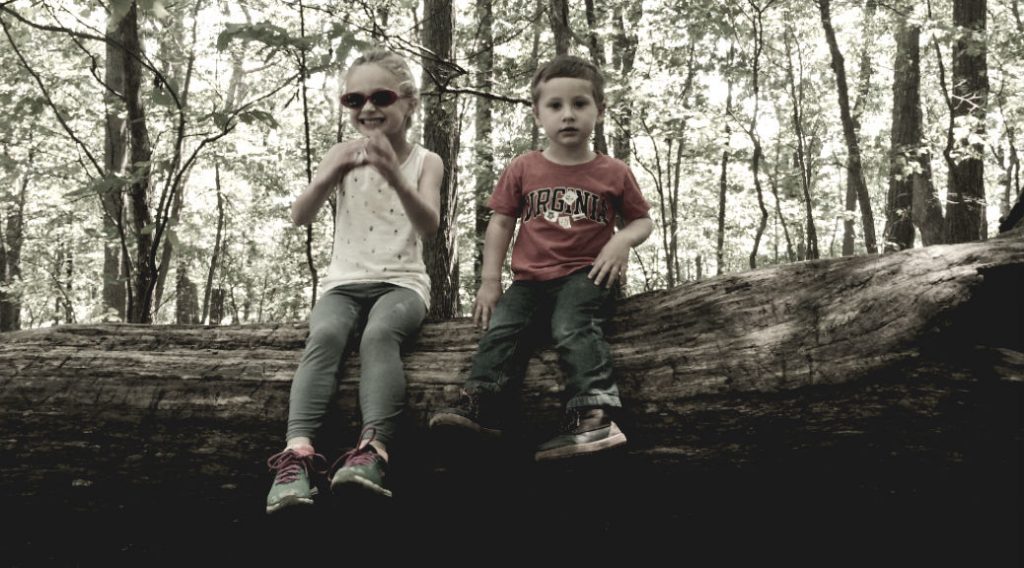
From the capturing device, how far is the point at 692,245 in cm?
1862

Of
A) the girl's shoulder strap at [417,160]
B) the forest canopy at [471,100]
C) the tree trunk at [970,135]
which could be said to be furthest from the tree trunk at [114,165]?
the tree trunk at [970,135]

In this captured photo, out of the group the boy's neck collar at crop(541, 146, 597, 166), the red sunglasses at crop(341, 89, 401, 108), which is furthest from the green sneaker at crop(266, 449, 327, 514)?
the boy's neck collar at crop(541, 146, 597, 166)

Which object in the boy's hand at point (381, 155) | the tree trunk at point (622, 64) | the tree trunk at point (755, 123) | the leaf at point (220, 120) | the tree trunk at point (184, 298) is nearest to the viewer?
the boy's hand at point (381, 155)

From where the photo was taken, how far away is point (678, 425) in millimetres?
2406

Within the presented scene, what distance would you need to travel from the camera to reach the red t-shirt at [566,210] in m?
2.86

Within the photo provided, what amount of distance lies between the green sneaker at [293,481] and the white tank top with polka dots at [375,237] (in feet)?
3.04

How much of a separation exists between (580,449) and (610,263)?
0.86 metres

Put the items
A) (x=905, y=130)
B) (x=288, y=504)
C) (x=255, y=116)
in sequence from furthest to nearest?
1. (x=905, y=130)
2. (x=255, y=116)
3. (x=288, y=504)

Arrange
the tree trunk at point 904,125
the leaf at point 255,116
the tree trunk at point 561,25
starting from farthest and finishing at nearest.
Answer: the tree trunk at point 904,125, the tree trunk at point 561,25, the leaf at point 255,116

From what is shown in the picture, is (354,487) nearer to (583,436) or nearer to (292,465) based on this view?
(292,465)

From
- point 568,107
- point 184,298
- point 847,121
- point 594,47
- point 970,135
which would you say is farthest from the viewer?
point 184,298

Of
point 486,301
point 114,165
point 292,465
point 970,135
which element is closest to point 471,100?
point 114,165

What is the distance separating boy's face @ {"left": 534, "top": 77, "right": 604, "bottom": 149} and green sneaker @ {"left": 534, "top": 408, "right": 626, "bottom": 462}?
1274mm

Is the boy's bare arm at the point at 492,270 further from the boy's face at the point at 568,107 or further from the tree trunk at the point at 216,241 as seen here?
the tree trunk at the point at 216,241
